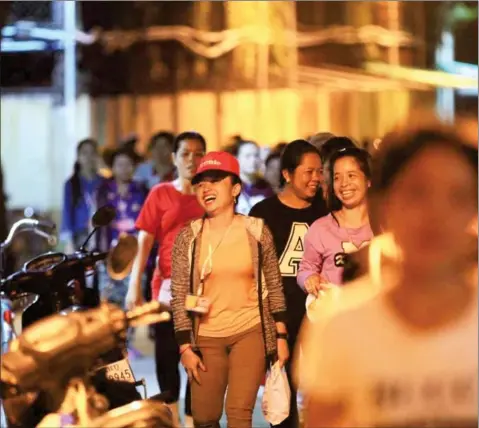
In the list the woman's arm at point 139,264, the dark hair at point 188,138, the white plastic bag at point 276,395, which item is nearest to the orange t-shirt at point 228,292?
the white plastic bag at point 276,395

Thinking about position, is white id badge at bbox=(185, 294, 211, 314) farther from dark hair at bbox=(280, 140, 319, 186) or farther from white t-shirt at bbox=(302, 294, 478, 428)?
white t-shirt at bbox=(302, 294, 478, 428)

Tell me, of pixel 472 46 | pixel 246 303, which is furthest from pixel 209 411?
pixel 472 46

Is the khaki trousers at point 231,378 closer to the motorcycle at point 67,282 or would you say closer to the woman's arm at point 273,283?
the woman's arm at point 273,283

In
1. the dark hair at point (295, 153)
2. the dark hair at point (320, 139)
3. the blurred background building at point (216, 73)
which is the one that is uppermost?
the blurred background building at point (216, 73)

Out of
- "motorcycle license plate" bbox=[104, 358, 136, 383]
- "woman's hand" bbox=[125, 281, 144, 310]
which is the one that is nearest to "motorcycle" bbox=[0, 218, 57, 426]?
"motorcycle license plate" bbox=[104, 358, 136, 383]

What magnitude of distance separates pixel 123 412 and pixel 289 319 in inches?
85.4

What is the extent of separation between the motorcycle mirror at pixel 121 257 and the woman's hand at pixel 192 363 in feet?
2.11

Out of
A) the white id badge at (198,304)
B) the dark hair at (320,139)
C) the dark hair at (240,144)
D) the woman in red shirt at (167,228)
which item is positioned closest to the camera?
the white id badge at (198,304)

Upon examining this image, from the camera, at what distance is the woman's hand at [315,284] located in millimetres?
4996

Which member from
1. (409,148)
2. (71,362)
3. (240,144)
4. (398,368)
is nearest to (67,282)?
(71,362)

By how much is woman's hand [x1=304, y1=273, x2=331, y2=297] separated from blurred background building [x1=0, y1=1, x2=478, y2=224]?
9263 mm

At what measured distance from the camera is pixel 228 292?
16.4ft

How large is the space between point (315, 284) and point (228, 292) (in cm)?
39

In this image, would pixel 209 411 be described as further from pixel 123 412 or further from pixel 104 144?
pixel 104 144
